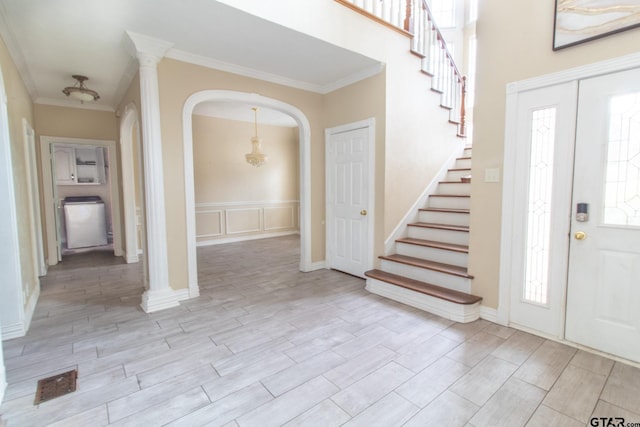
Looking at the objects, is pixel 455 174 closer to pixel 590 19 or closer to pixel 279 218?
pixel 590 19

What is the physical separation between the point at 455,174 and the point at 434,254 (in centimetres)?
170

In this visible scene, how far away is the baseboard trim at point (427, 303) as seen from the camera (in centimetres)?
288

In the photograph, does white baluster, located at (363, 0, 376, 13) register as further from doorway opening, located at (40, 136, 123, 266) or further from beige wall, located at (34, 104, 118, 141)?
doorway opening, located at (40, 136, 123, 266)

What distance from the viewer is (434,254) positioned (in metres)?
3.66

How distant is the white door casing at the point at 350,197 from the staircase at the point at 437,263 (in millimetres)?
483

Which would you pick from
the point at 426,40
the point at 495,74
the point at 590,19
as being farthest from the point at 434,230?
the point at 426,40

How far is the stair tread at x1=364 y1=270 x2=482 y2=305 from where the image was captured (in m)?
2.91

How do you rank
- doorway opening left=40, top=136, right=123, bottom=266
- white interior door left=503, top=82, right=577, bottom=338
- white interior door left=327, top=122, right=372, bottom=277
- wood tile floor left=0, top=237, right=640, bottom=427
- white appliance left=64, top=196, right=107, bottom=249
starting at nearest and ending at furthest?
1. wood tile floor left=0, top=237, right=640, bottom=427
2. white interior door left=503, top=82, right=577, bottom=338
3. white interior door left=327, top=122, right=372, bottom=277
4. doorway opening left=40, top=136, right=123, bottom=266
5. white appliance left=64, top=196, right=107, bottom=249

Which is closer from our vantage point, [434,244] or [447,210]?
[434,244]

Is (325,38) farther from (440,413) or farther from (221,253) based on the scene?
(221,253)

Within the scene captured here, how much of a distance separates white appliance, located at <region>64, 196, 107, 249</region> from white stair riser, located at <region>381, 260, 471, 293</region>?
6.81 metres

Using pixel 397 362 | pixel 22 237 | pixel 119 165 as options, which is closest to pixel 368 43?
pixel 397 362

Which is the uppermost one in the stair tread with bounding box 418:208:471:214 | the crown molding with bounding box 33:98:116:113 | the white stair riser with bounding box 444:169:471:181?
the crown molding with bounding box 33:98:116:113

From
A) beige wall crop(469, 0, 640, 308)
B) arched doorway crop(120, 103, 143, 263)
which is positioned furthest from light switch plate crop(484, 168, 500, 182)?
arched doorway crop(120, 103, 143, 263)
